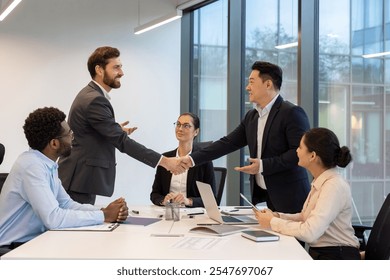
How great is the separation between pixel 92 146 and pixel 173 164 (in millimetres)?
617

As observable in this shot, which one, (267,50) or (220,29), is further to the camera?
(220,29)

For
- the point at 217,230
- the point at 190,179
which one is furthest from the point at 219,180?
the point at 217,230

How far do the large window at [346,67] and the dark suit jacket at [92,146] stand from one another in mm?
1918

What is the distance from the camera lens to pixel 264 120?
3.25 m

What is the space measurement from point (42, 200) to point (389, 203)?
170 cm

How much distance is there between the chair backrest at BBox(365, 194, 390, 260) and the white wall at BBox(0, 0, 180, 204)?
162 inches

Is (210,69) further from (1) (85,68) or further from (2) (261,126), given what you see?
(2) (261,126)

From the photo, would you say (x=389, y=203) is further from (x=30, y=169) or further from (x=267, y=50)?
(x=267, y=50)

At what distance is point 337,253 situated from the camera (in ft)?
7.48

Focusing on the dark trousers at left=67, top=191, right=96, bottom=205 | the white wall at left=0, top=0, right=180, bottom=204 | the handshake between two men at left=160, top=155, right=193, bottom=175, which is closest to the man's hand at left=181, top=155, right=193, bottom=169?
the handshake between two men at left=160, top=155, right=193, bottom=175

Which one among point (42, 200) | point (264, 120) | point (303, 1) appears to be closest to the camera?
point (42, 200)

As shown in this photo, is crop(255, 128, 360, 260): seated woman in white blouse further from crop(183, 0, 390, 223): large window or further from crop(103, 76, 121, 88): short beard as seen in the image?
crop(103, 76, 121, 88): short beard

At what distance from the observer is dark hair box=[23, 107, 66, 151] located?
2.40m
